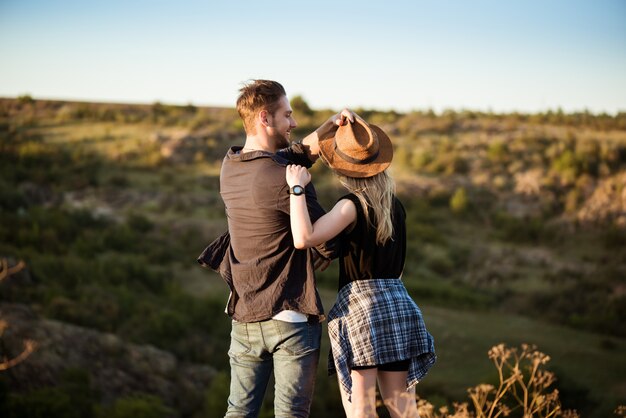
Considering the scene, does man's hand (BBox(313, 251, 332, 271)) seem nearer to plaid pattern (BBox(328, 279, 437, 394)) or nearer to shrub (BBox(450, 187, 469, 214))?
plaid pattern (BBox(328, 279, 437, 394))

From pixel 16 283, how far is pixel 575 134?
25.5 meters

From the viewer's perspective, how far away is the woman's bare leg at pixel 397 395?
312cm

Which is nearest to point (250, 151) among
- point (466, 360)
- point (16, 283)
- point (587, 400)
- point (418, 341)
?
point (418, 341)

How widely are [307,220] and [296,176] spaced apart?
0.21m

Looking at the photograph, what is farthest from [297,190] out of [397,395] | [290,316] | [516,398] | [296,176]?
[516,398]

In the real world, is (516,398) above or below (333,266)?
above

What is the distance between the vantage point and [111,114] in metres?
37.0

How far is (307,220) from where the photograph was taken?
2885 millimetres

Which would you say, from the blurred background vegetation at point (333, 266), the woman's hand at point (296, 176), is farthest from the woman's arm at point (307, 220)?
Answer: the blurred background vegetation at point (333, 266)

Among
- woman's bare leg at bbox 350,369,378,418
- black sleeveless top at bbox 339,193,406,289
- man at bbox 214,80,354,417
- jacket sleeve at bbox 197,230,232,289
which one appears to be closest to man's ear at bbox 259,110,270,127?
man at bbox 214,80,354,417

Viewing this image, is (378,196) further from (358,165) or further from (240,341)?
(240,341)

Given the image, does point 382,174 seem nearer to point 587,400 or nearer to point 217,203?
point 587,400

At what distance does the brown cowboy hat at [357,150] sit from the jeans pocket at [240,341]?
86cm

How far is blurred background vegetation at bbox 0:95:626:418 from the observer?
1143 cm
